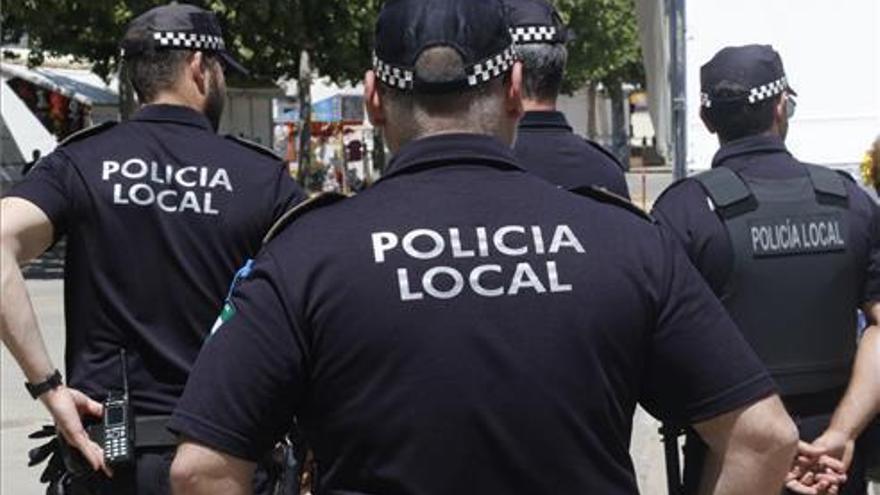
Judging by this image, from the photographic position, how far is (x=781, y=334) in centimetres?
356

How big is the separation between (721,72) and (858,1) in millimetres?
4279

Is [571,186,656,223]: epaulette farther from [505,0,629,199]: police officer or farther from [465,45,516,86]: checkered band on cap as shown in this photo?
[505,0,629,199]: police officer

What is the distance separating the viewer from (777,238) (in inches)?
139

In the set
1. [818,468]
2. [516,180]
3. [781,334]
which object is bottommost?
[818,468]

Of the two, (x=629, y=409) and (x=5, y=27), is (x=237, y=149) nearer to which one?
(x=629, y=409)

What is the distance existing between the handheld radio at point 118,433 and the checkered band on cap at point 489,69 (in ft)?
5.65

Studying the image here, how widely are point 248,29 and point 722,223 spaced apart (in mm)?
16709

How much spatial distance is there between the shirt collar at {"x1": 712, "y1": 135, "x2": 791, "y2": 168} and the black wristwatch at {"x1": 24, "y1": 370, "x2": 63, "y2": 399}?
1849 mm

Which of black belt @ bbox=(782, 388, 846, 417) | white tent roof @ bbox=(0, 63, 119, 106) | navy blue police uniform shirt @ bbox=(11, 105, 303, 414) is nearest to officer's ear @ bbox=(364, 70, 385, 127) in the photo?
navy blue police uniform shirt @ bbox=(11, 105, 303, 414)

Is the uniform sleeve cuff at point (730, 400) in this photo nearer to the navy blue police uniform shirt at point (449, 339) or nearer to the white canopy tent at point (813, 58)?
the navy blue police uniform shirt at point (449, 339)

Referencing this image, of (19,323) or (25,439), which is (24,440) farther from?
(19,323)

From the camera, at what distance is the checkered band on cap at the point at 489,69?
2.09 meters

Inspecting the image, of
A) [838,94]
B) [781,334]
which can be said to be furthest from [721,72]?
[838,94]

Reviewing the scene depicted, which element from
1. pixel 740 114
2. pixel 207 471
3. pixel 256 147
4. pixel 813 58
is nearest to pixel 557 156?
pixel 740 114
